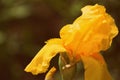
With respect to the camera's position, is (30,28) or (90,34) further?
(30,28)

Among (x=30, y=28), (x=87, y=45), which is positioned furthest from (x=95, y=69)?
(x=30, y=28)

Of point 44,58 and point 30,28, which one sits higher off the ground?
point 44,58

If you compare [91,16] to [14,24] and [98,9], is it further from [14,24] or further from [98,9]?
[14,24]

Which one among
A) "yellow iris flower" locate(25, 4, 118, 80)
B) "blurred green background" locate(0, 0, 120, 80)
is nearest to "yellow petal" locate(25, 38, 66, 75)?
"yellow iris flower" locate(25, 4, 118, 80)

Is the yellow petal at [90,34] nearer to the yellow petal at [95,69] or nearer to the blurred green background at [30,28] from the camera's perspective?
the yellow petal at [95,69]

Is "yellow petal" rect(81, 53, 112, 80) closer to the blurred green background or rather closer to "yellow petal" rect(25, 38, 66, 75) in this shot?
"yellow petal" rect(25, 38, 66, 75)

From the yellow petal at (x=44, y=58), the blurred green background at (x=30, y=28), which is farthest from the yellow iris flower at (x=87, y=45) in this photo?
the blurred green background at (x=30, y=28)

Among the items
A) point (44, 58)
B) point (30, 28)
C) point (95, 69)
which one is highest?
point (44, 58)

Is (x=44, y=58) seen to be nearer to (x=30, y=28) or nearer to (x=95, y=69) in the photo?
(x=95, y=69)
